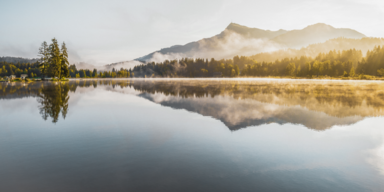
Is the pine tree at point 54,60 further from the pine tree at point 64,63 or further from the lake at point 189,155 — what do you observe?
the lake at point 189,155

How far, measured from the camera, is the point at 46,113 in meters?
17.2

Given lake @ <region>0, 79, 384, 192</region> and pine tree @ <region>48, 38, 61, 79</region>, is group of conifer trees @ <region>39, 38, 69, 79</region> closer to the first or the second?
pine tree @ <region>48, 38, 61, 79</region>

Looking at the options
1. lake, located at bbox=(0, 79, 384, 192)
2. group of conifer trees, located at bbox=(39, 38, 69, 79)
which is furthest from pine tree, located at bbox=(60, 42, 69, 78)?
lake, located at bbox=(0, 79, 384, 192)

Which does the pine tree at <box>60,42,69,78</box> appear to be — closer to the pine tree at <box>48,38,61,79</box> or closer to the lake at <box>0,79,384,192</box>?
the pine tree at <box>48,38,61,79</box>

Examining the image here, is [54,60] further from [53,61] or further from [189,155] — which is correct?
[189,155]

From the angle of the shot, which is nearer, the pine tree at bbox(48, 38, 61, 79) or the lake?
the lake

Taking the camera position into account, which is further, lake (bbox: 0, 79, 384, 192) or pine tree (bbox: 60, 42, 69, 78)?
pine tree (bbox: 60, 42, 69, 78)

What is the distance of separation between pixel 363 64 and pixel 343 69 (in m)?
12.5

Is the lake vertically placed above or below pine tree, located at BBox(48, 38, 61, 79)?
below

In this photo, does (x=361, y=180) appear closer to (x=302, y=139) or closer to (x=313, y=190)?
(x=313, y=190)

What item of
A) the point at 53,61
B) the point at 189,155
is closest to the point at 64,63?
the point at 53,61

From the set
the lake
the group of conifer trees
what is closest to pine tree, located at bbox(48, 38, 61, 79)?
the group of conifer trees

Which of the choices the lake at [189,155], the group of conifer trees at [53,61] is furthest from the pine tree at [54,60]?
the lake at [189,155]

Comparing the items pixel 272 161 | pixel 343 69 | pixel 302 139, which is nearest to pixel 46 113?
pixel 272 161
